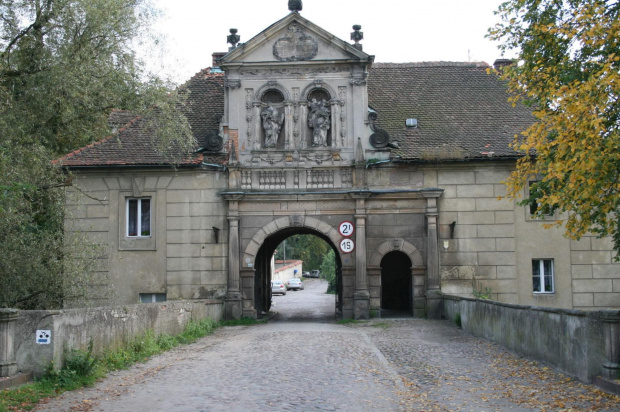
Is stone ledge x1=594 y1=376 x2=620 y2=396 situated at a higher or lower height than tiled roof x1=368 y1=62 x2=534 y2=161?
lower

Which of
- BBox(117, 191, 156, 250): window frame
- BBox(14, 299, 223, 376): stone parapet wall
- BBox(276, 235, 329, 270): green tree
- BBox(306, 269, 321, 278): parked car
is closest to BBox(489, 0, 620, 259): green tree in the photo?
BBox(14, 299, 223, 376): stone parapet wall

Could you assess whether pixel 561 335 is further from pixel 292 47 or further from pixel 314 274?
pixel 314 274

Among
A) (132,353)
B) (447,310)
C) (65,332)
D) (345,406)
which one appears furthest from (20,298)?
(447,310)

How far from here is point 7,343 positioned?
9164 mm

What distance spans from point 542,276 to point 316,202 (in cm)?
805

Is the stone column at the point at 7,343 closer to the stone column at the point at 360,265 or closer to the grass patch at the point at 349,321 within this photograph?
the grass patch at the point at 349,321

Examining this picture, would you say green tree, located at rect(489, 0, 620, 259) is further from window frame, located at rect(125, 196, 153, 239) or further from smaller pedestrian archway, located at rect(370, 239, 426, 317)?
window frame, located at rect(125, 196, 153, 239)

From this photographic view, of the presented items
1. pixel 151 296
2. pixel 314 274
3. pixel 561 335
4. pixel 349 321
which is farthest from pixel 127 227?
pixel 314 274

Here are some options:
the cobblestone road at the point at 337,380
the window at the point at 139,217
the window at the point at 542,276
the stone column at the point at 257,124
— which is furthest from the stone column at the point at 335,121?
the cobblestone road at the point at 337,380

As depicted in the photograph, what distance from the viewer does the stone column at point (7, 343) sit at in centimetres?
909

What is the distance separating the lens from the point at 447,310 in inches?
829

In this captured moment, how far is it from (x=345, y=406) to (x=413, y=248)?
14.2 meters

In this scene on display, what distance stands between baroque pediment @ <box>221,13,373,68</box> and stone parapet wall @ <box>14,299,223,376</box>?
1016 cm

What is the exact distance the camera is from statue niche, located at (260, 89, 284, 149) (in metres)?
22.7
